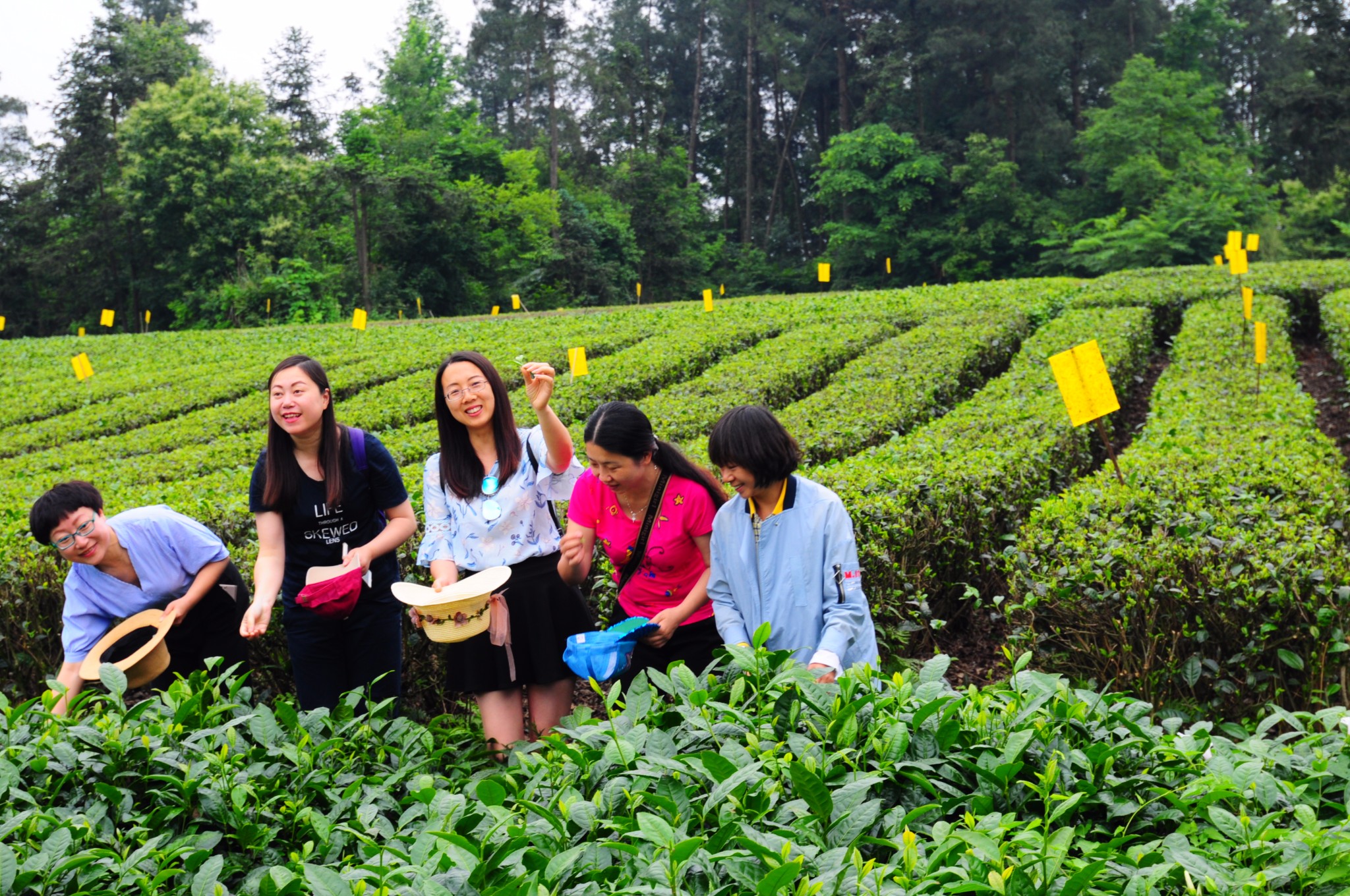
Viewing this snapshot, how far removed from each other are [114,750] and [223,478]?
5018 millimetres

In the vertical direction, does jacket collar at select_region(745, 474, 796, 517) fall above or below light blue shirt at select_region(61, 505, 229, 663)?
above

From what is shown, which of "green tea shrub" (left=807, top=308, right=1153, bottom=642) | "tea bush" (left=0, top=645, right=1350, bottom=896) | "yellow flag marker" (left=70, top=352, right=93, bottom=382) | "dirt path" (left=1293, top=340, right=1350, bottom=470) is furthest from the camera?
"yellow flag marker" (left=70, top=352, right=93, bottom=382)

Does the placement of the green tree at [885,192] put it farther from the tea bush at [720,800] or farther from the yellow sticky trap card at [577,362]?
the tea bush at [720,800]

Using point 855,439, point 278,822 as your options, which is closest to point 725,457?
point 278,822

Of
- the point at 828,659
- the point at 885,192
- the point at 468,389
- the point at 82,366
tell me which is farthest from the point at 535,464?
the point at 885,192

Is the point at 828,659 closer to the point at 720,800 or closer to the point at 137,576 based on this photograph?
the point at 720,800

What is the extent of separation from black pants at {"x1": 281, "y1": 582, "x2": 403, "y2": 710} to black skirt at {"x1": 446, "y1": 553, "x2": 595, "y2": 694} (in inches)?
12.5

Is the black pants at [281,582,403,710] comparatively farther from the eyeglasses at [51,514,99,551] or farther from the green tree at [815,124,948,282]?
the green tree at [815,124,948,282]

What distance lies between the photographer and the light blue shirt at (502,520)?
138 inches

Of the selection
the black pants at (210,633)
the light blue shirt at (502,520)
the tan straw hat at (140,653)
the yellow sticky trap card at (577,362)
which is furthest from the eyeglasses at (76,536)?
the yellow sticky trap card at (577,362)

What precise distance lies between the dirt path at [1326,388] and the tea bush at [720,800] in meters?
6.90

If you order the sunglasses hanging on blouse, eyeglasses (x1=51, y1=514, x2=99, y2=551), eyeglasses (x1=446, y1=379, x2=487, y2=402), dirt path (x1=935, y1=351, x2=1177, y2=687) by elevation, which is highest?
eyeglasses (x1=446, y1=379, x2=487, y2=402)

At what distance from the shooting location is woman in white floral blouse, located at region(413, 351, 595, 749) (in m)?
3.49

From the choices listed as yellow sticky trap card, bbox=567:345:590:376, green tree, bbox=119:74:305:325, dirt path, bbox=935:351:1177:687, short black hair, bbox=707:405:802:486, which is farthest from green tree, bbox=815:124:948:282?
short black hair, bbox=707:405:802:486
